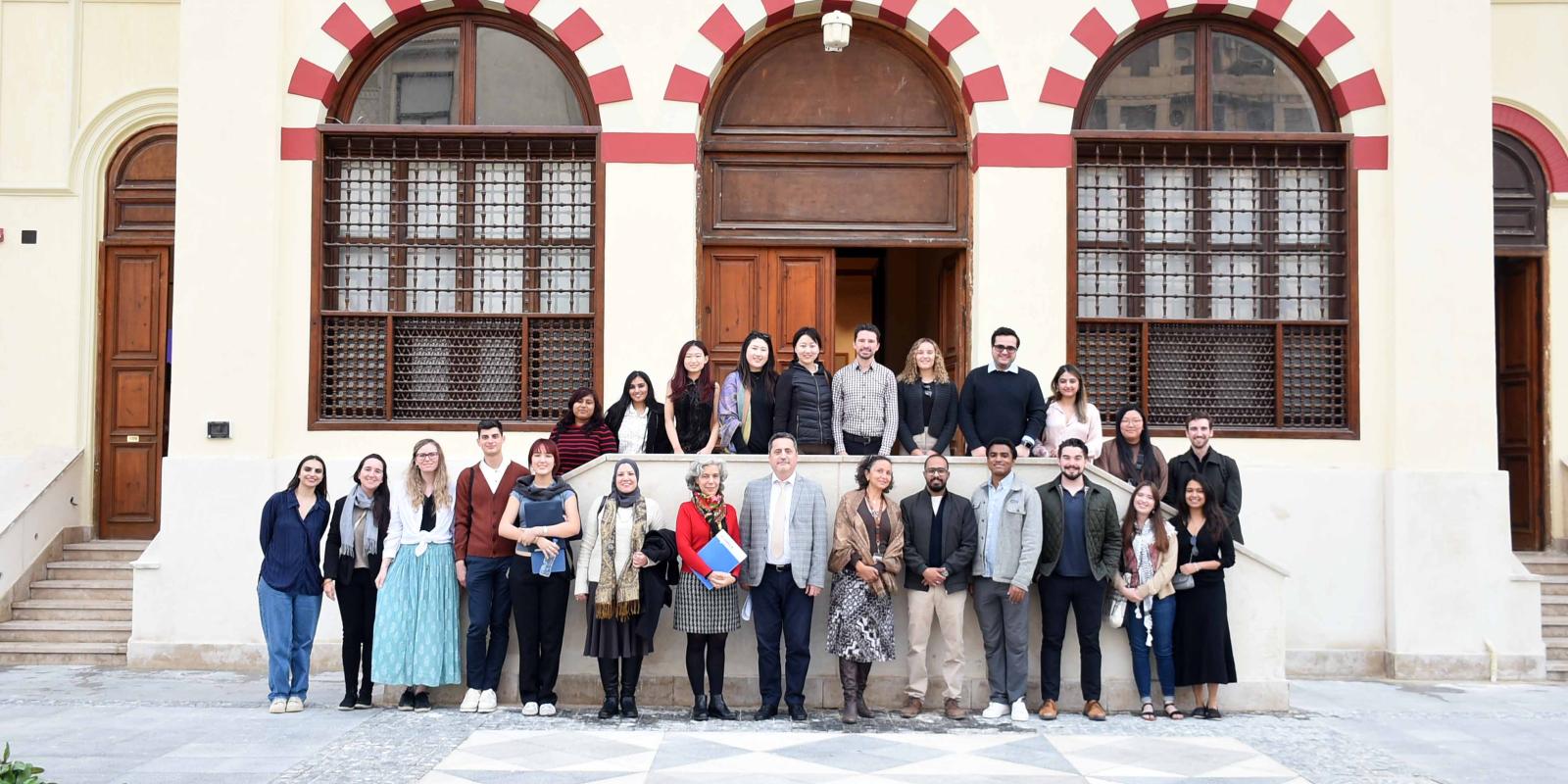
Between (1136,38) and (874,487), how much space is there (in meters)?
5.31

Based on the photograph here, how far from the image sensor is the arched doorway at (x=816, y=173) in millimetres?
11891

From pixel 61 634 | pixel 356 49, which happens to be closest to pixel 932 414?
pixel 356 49

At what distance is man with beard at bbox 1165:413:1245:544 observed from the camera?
988 centimetres

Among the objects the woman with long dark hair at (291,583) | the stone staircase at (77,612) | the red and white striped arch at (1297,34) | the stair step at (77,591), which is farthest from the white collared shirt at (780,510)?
the stair step at (77,591)

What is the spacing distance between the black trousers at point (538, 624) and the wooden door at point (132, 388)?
5.74 meters

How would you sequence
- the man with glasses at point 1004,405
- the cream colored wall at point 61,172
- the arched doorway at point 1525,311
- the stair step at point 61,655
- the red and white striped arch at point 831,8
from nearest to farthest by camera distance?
the man with glasses at point 1004,405
the stair step at point 61,655
the red and white striped arch at point 831,8
the cream colored wall at point 61,172
the arched doorway at point 1525,311

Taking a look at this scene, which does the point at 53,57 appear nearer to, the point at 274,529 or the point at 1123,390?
the point at 274,529

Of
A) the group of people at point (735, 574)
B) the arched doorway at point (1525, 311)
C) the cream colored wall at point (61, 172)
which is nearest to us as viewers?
the group of people at point (735, 574)

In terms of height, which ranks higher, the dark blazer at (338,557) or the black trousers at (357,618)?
the dark blazer at (338,557)

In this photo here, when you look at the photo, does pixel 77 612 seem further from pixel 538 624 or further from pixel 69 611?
pixel 538 624

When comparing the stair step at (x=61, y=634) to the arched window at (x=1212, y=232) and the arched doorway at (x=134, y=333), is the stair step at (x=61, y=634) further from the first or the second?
the arched window at (x=1212, y=232)

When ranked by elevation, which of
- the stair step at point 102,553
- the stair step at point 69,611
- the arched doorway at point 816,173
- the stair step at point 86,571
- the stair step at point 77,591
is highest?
the arched doorway at point 816,173

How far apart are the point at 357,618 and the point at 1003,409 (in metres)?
4.97

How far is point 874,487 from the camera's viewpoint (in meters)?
9.27
